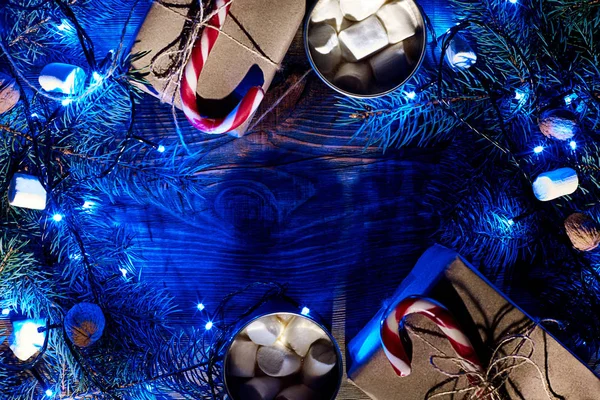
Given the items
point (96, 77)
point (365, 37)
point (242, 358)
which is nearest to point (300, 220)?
point (242, 358)

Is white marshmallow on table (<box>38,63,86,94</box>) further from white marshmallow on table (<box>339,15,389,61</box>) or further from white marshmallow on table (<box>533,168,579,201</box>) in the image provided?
white marshmallow on table (<box>533,168,579,201</box>)

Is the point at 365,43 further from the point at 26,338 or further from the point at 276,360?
the point at 26,338

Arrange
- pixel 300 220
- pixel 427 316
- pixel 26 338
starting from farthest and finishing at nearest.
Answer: pixel 300 220, pixel 26 338, pixel 427 316

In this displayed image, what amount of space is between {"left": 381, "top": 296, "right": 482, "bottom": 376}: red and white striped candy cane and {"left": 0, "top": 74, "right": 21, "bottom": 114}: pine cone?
0.95m

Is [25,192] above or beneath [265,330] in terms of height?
above

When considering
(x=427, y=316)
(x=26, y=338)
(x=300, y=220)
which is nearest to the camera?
(x=427, y=316)

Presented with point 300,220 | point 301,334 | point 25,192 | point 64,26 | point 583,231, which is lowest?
point 301,334

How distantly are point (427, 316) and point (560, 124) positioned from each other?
19.7 inches

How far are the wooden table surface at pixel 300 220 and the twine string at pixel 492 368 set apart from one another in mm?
251

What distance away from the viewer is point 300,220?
140cm

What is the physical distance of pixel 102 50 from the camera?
1.36 metres

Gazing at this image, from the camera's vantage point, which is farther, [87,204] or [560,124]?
[87,204]

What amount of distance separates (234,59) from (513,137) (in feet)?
2.22

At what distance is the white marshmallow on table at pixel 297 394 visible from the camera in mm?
1254
